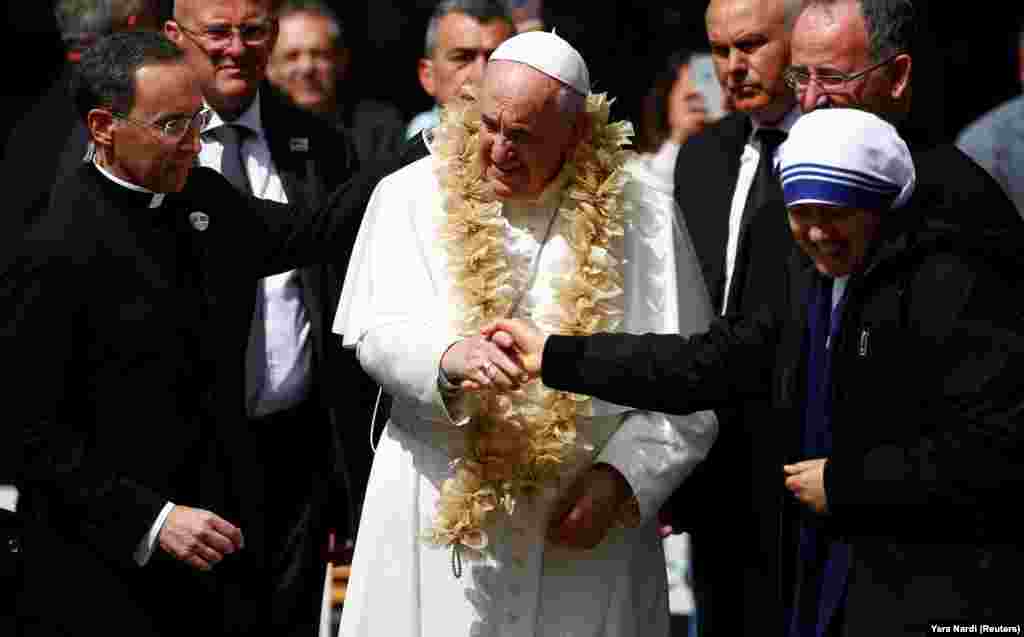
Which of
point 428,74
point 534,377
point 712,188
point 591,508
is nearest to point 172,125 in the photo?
point 534,377

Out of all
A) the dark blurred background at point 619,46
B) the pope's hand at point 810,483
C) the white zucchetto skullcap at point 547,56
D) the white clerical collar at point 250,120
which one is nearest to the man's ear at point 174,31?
the white clerical collar at point 250,120

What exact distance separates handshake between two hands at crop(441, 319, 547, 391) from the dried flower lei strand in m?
0.18

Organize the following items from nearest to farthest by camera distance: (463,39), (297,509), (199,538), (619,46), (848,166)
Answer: (848,166), (199,538), (297,509), (463,39), (619,46)

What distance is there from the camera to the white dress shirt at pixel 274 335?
237 inches

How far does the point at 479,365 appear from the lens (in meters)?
4.64

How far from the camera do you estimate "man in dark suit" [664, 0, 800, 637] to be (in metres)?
5.75

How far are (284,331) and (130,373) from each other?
1231mm

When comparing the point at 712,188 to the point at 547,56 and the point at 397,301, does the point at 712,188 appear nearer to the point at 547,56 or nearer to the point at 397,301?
the point at 547,56

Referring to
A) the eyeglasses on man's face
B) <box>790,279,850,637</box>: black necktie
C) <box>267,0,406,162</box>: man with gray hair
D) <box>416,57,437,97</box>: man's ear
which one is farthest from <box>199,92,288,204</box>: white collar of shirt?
<box>790,279,850,637</box>: black necktie

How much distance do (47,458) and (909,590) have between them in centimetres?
219

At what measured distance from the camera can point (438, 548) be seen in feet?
16.4

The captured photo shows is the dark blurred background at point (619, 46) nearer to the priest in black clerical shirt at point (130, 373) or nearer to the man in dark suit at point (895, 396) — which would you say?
the priest in black clerical shirt at point (130, 373)

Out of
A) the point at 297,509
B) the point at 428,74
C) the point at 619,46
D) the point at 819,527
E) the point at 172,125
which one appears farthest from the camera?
the point at 619,46

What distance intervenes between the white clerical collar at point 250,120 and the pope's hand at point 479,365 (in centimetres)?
180
